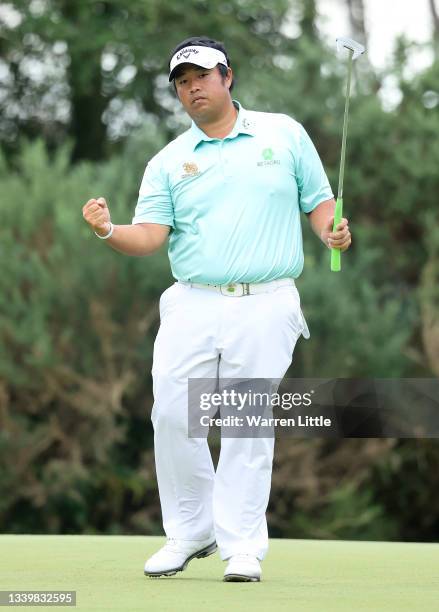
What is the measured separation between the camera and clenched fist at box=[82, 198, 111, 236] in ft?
17.0

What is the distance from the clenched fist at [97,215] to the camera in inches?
204

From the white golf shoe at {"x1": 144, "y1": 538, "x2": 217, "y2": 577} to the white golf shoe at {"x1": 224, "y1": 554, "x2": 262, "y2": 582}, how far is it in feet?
0.78

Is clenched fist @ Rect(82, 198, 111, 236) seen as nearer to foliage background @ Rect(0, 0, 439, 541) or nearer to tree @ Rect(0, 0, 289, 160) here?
foliage background @ Rect(0, 0, 439, 541)

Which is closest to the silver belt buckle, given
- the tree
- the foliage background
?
the foliage background

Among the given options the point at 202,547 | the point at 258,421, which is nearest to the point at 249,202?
the point at 258,421

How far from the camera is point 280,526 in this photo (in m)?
13.7

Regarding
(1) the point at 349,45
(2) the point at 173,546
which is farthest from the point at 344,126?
(2) the point at 173,546

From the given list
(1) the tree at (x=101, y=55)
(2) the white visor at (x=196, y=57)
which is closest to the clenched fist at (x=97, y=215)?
(2) the white visor at (x=196, y=57)

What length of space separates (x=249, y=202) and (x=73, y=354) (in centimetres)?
858

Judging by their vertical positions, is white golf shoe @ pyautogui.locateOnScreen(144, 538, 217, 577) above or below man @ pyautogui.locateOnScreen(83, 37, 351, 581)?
below

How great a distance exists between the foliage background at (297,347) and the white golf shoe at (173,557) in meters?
7.63

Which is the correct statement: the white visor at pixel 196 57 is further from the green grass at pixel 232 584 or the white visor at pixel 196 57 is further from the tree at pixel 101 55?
the tree at pixel 101 55

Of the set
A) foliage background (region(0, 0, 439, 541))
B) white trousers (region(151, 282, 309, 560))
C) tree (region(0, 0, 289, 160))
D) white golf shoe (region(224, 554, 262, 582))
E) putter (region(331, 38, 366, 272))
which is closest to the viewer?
white golf shoe (region(224, 554, 262, 582))

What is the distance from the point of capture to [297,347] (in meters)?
13.8
